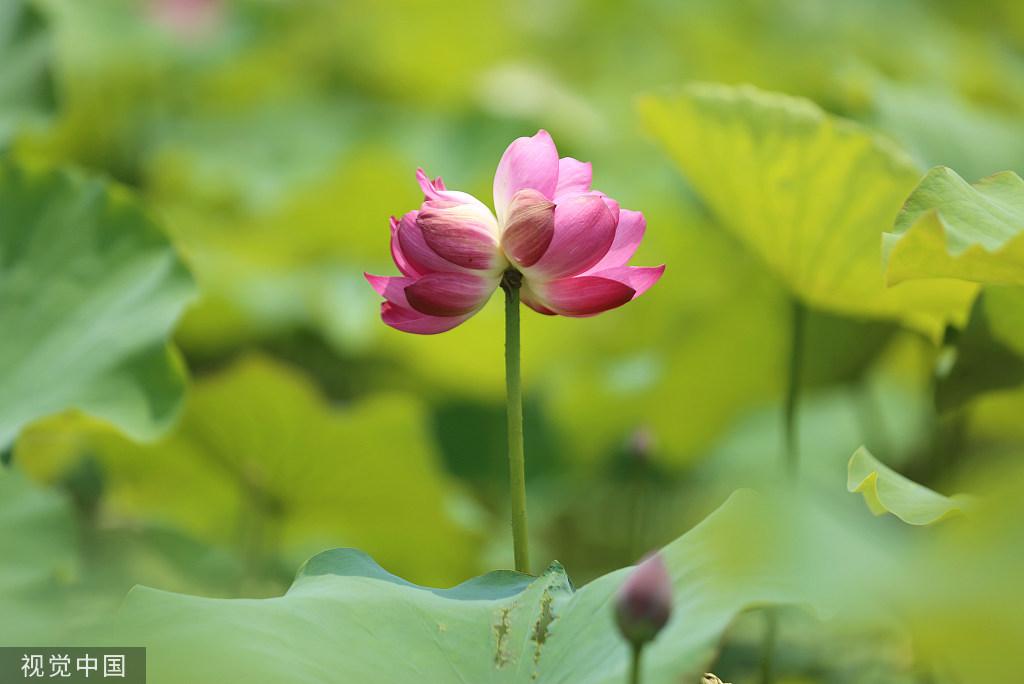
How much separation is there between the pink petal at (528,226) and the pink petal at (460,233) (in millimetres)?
12

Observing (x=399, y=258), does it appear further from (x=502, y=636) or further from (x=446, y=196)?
(x=502, y=636)

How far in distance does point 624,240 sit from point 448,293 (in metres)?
0.13

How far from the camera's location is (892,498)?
66 centimetres

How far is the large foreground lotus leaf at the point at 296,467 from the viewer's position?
4.22 ft

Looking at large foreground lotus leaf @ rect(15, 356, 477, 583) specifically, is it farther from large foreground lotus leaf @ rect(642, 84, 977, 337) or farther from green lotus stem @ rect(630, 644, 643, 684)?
green lotus stem @ rect(630, 644, 643, 684)

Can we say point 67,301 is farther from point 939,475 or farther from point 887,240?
point 939,475

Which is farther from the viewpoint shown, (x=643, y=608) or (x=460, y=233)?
(x=460, y=233)

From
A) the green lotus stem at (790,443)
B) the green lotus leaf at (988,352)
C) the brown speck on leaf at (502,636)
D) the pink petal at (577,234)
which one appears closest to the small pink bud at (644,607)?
the brown speck on leaf at (502,636)

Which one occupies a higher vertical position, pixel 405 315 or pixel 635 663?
pixel 405 315

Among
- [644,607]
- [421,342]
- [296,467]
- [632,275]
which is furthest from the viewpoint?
[421,342]

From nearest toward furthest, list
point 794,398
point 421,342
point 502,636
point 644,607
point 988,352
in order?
point 644,607
point 502,636
point 988,352
point 794,398
point 421,342

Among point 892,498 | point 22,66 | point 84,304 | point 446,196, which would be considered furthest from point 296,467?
point 892,498

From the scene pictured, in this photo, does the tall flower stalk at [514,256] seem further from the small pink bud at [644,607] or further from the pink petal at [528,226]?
the small pink bud at [644,607]

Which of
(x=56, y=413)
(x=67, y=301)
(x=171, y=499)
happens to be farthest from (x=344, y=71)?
(x=56, y=413)
